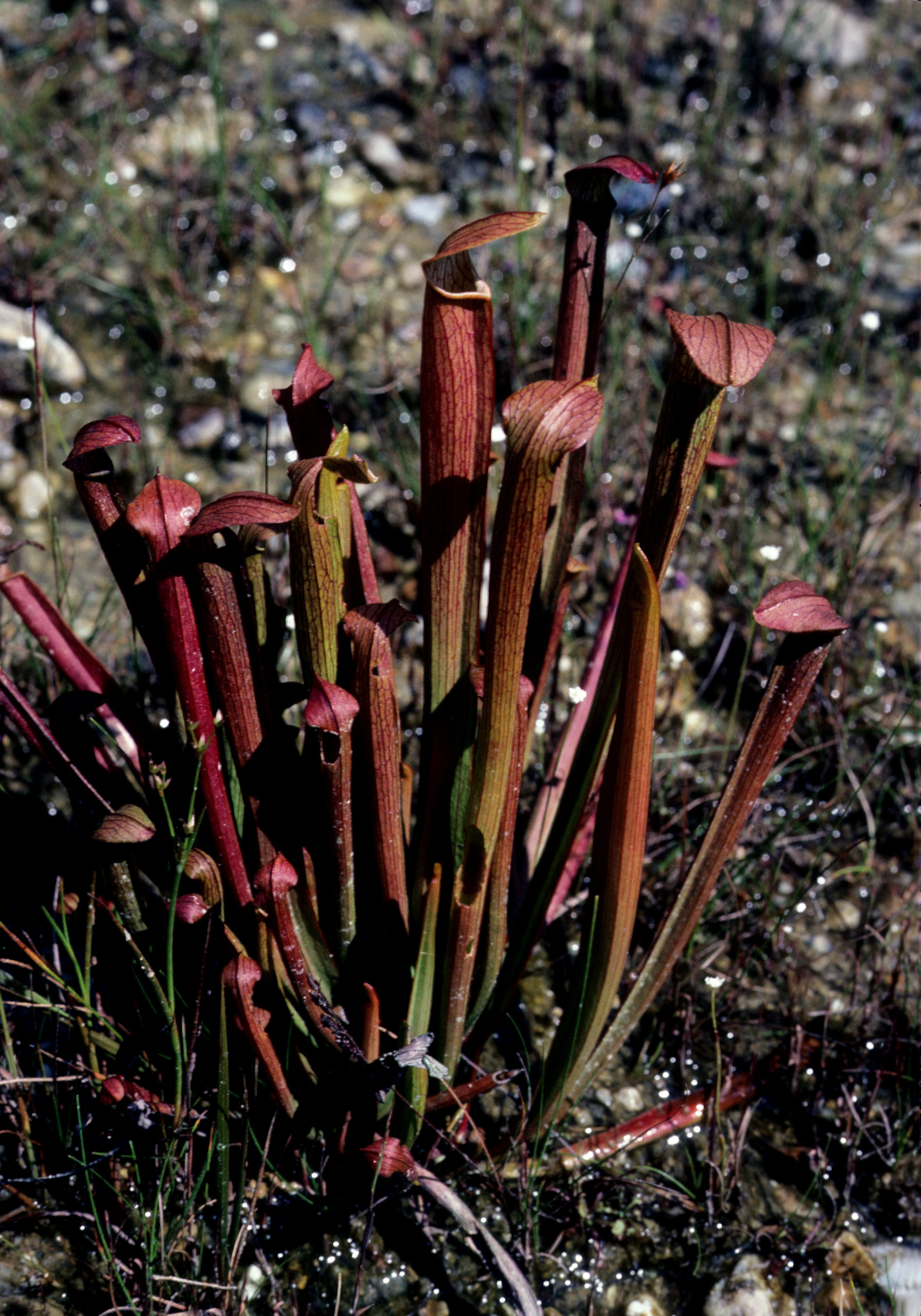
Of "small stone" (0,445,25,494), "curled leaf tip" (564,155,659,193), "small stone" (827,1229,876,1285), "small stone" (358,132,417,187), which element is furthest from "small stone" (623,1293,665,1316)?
"small stone" (358,132,417,187)

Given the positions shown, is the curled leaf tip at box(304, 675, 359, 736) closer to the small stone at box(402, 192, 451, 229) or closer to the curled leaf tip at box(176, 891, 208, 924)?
the curled leaf tip at box(176, 891, 208, 924)

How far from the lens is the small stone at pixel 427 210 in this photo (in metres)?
3.81

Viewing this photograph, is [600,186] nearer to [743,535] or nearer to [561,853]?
[561,853]

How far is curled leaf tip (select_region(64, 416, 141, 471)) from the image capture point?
4.16 ft

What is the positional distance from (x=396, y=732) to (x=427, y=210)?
9.61 ft

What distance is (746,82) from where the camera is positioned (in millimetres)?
4227

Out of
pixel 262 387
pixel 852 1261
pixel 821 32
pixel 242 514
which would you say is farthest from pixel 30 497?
pixel 821 32

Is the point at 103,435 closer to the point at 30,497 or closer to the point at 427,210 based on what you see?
the point at 30,497

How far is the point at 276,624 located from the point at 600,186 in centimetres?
76

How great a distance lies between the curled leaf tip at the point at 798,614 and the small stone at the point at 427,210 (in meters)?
2.99

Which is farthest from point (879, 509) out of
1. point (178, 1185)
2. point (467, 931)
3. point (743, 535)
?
point (178, 1185)

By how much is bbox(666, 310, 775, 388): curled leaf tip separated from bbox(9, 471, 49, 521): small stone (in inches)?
91.1

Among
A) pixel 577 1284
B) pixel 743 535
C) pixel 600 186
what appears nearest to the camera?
pixel 600 186

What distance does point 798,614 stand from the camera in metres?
1.24
